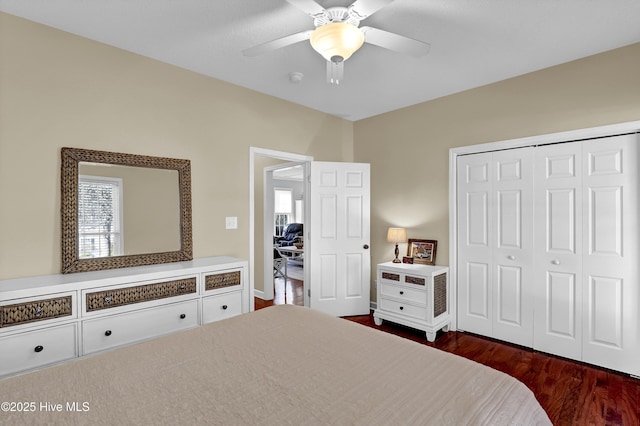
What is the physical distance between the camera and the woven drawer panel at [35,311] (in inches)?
69.2

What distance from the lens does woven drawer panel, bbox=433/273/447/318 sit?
331 centimetres

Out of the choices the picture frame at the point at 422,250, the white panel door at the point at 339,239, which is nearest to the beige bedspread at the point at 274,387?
the picture frame at the point at 422,250

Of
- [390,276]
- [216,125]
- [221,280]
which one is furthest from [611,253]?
[216,125]

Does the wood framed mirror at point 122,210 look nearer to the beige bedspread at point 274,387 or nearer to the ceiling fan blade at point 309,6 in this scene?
the beige bedspread at point 274,387

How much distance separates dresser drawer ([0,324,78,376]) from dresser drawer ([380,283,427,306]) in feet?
9.25

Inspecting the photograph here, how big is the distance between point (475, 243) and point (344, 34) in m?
2.60

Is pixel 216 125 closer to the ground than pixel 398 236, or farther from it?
farther from it

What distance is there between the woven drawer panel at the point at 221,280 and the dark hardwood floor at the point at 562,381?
6.37ft

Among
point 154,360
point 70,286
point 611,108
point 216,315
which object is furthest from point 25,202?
point 611,108

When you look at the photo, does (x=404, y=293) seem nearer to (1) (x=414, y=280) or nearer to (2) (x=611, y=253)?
(1) (x=414, y=280)

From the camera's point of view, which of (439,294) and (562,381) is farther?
(439,294)

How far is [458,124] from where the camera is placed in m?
3.49

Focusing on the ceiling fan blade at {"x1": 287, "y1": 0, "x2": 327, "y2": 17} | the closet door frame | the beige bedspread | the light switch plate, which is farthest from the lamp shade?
the ceiling fan blade at {"x1": 287, "y1": 0, "x2": 327, "y2": 17}

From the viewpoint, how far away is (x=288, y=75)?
3.03 meters
